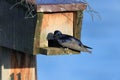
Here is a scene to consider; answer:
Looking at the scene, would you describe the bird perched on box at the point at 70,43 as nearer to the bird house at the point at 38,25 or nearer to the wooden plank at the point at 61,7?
the bird house at the point at 38,25

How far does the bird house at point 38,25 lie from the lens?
648 cm

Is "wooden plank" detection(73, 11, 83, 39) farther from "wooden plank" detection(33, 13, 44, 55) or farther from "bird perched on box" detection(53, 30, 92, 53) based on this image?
"wooden plank" detection(33, 13, 44, 55)

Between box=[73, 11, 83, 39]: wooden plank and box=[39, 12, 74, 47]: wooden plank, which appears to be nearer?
box=[39, 12, 74, 47]: wooden plank

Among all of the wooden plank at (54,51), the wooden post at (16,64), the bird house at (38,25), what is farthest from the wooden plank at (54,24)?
the wooden post at (16,64)

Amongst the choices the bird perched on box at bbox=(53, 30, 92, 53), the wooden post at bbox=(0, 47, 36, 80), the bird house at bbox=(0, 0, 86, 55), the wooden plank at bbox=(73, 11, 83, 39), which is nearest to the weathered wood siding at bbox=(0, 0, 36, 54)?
the bird house at bbox=(0, 0, 86, 55)

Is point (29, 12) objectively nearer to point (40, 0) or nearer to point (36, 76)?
point (40, 0)

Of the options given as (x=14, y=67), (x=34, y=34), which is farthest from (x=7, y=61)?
(x=34, y=34)

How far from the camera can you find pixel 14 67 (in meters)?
6.95

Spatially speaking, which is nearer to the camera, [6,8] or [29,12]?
[29,12]

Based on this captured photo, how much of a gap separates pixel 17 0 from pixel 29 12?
0.28m

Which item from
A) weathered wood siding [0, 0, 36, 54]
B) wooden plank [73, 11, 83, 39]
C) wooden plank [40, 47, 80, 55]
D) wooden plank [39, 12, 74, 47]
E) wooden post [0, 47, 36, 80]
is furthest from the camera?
wooden post [0, 47, 36, 80]

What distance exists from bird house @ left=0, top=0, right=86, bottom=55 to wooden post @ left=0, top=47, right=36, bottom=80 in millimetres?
110

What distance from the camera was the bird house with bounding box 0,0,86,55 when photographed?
648cm

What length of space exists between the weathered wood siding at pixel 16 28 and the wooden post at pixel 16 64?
0.11 metres
